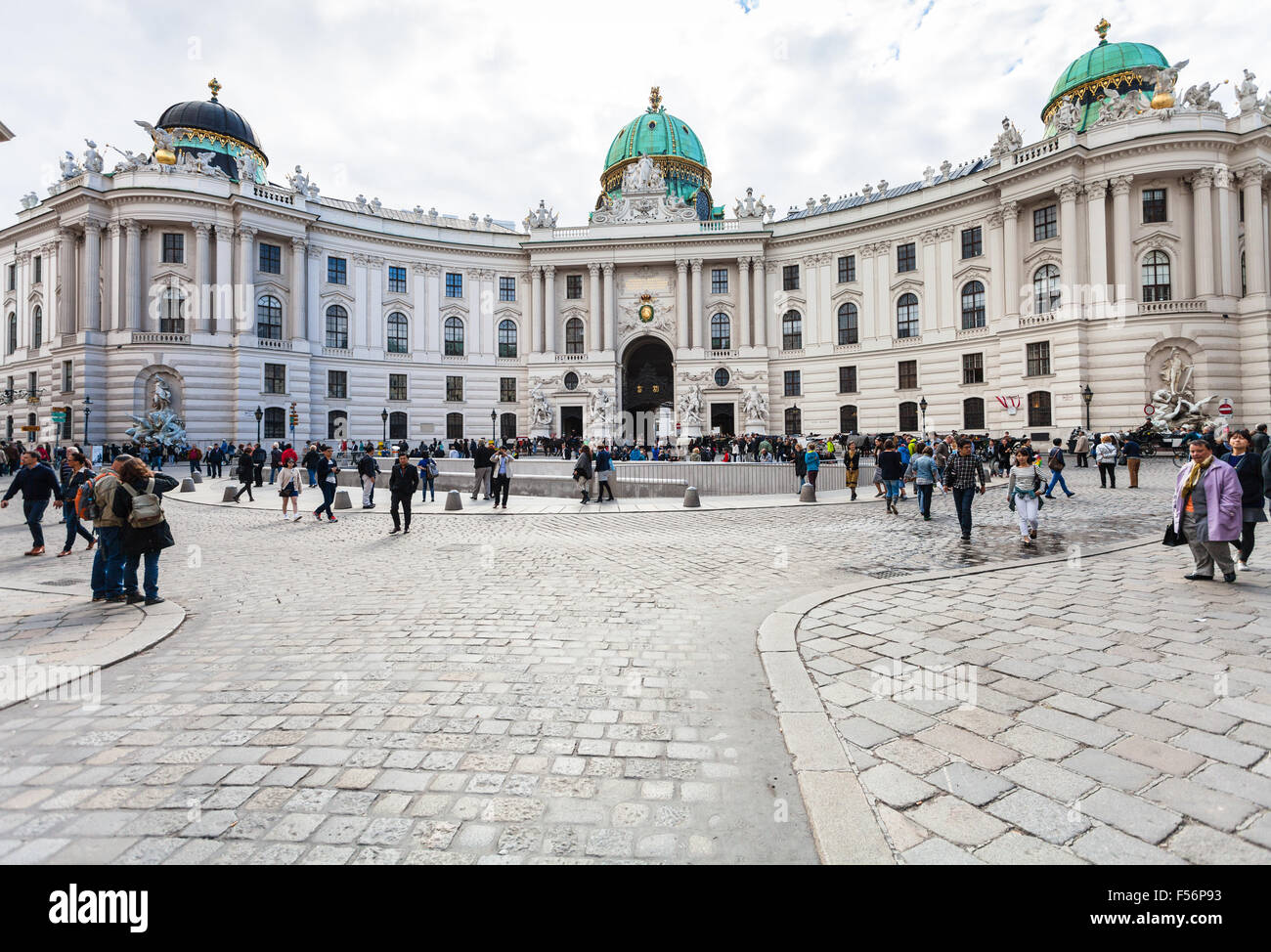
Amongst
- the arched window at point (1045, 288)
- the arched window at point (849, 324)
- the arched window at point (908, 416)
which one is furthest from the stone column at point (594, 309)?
the arched window at point (1045, 288)

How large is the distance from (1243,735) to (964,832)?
88.6 inches

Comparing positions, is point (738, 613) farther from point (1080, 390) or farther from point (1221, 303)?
point (1221, 303)

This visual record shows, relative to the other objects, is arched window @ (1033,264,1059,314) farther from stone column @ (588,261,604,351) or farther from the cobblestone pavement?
the cobblestone pavement

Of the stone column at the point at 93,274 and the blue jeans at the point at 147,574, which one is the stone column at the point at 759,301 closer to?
the blue jeans at the point at 147,574

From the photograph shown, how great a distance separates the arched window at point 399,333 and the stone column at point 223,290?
10552mm

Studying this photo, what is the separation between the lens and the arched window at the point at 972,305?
1590 inches

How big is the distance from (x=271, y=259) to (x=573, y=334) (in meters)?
22.3

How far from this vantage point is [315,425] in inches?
1706

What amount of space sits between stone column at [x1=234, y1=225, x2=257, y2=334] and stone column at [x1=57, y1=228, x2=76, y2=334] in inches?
459

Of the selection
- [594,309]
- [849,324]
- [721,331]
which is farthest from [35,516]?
[849,324]

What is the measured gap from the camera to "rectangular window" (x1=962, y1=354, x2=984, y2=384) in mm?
39781

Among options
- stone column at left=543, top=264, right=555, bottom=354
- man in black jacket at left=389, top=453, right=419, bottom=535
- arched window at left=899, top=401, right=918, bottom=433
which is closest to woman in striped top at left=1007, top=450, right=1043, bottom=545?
man in black jacket at left=389, top=453, right=419, bottom=535

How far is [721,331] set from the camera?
49312 mm
